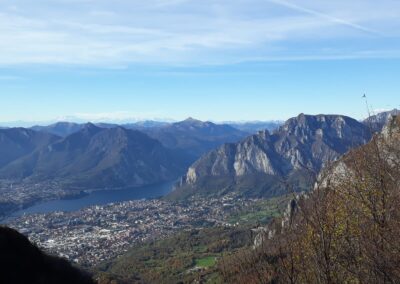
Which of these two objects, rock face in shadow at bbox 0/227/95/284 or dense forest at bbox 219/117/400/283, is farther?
rock face in shadow at bbox 0/227/95/284

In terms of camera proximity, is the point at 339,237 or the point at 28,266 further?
the point at 28,266

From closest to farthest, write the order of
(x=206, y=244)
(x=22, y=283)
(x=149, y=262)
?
(x=22, y=283)
(x=149, y=262)
(x=206, y=244)

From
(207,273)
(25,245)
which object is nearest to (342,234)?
(25,245)

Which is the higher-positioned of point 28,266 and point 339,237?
point 339,237

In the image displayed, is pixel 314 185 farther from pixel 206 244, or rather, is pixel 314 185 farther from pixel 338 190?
pixel 206 244

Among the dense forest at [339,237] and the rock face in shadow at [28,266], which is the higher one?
Result: the dense forest at [339,237]

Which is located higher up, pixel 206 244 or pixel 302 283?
pixel 302 283

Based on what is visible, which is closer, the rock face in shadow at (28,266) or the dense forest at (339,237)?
the dense forest at (339,237)

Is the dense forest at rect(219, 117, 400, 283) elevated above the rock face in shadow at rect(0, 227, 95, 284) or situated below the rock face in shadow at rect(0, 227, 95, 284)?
above
